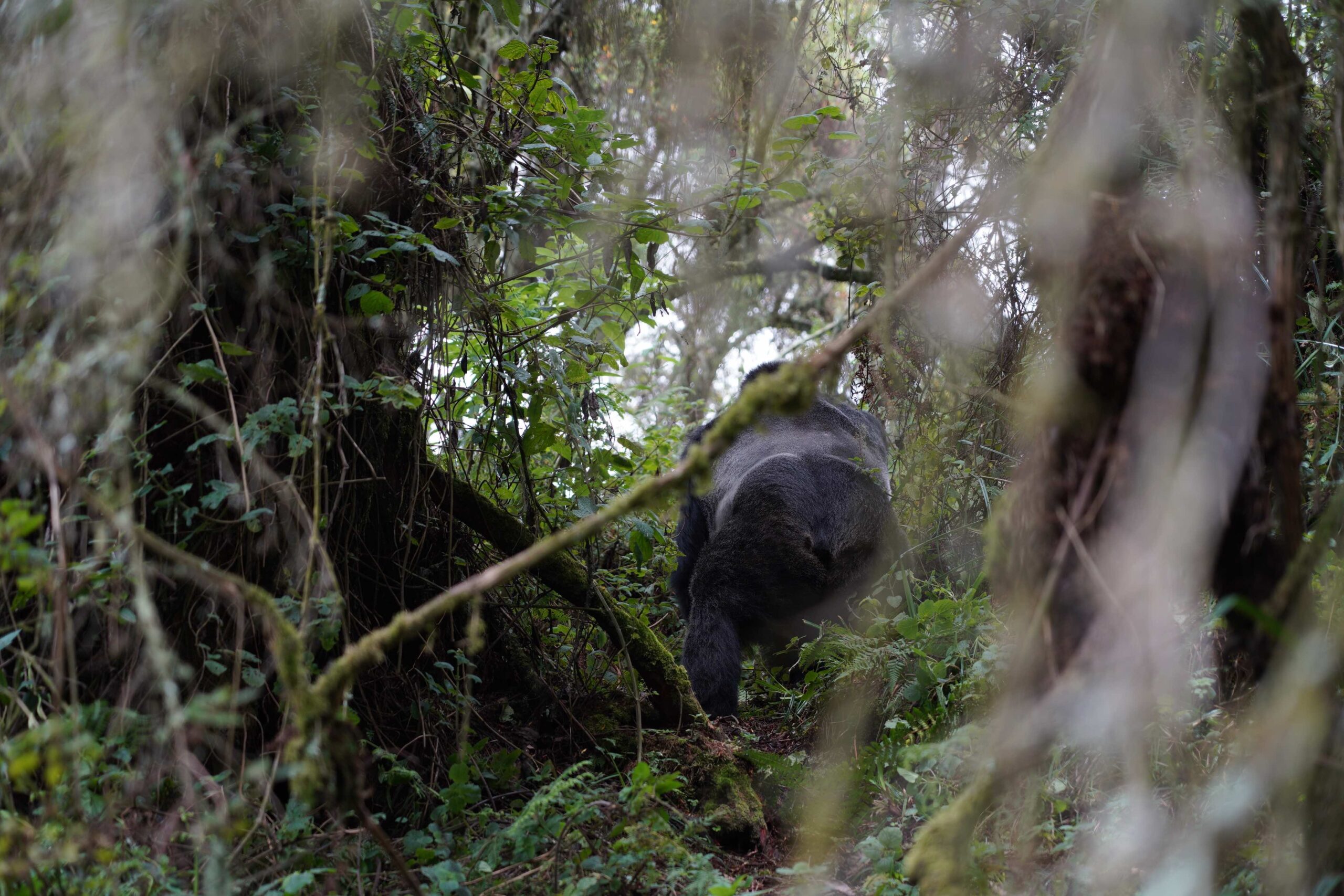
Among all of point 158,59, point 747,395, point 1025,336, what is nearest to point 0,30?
point 158,59

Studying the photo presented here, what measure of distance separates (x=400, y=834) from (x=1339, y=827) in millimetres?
2226

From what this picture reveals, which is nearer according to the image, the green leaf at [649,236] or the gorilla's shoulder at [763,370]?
the green leaf at [649,236]

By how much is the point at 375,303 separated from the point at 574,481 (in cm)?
108

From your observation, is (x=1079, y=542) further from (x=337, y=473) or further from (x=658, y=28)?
(x=658, y=28)

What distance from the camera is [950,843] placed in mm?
1475

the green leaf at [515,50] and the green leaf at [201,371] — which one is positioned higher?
the green leaf at [515,50]

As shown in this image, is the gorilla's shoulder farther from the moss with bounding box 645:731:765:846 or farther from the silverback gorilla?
the moss with bounding box 645:731:765:846

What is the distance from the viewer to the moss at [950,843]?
4.69ft

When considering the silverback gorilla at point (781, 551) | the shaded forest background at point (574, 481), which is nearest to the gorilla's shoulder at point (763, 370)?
the silverback gorilla at point (781, 551)

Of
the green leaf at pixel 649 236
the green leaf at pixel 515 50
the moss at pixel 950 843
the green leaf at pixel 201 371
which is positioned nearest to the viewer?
the moss at pixel 950 843

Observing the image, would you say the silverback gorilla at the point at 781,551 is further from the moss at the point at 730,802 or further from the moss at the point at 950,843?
the moss at the point at 950,843

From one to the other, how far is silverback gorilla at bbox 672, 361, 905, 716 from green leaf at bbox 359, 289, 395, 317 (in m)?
2.01

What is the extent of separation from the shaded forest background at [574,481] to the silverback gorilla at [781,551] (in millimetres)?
269

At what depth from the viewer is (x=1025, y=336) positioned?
437cm
